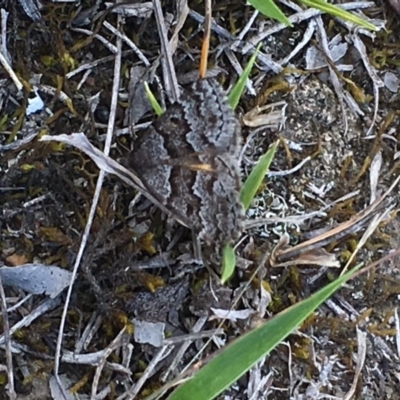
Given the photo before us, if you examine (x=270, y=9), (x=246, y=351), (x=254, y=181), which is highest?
(x=270, y=9)

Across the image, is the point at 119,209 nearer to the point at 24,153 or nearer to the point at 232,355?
the point at 24,153

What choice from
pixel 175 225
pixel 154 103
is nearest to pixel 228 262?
pixel 175 225

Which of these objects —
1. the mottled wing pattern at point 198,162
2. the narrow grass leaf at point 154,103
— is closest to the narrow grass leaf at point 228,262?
the mottled wing pattern at point 198,162

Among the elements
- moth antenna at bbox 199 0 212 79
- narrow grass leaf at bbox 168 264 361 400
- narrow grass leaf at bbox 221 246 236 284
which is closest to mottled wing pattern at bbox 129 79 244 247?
narrow grass leaf at bbox 221 246 236 284

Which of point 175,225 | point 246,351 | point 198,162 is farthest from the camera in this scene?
point 175,225

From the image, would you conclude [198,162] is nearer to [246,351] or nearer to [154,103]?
[154,103]

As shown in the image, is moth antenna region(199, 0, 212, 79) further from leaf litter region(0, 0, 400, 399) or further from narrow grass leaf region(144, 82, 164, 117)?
narrow grass leaf region(144, 82, 164, 117)
